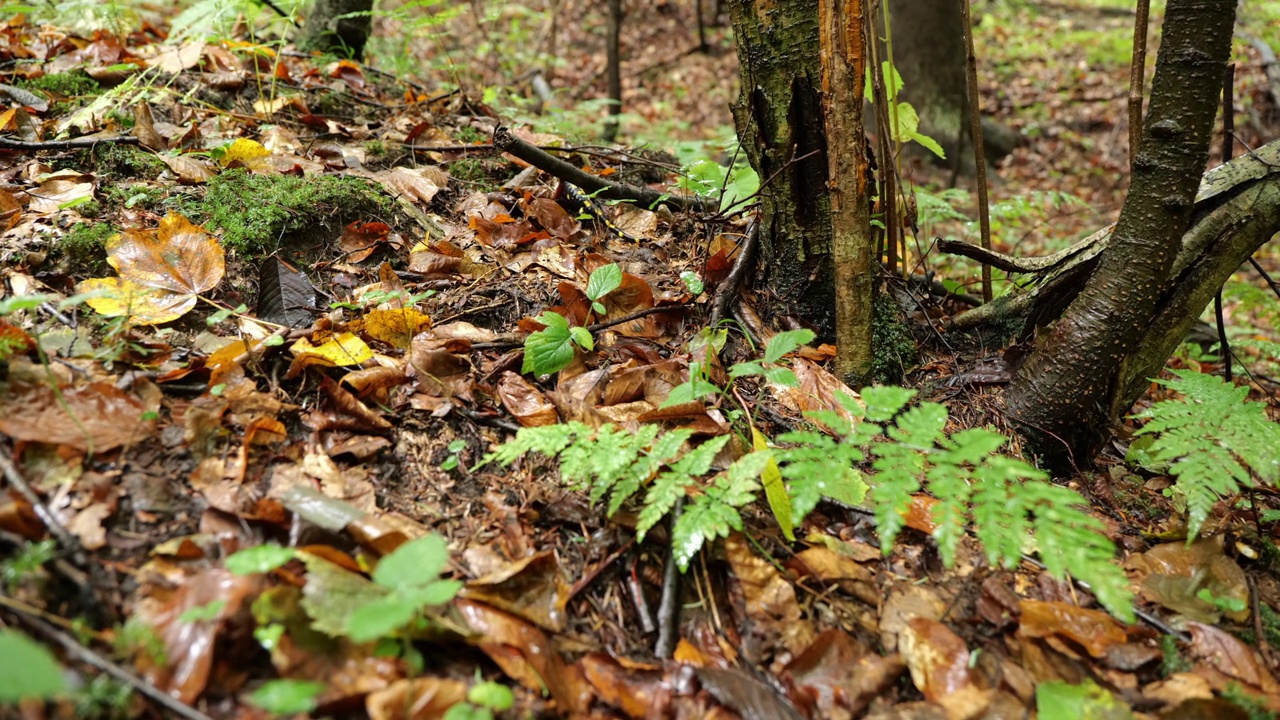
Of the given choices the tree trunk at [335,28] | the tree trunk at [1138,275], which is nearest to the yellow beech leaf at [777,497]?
the tree trunk at [1138,275]

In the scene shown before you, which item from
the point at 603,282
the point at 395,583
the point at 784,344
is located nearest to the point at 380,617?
the point at 395,583

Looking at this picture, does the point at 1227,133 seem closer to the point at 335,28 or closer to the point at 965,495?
the point at 965,495

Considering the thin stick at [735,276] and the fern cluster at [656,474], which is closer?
the fern cluster at [656,474]

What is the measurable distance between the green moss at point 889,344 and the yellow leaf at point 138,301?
2322 millimetres

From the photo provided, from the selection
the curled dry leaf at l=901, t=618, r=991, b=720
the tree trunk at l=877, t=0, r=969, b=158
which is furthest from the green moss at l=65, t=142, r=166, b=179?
the tree trunk at l=877, t=0, r=969, b=158

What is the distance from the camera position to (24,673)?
1.05 meters

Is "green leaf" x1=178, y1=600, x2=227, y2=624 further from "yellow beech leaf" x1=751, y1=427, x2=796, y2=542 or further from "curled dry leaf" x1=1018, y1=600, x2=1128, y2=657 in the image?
"curled dry leaf" x1=1018, y1=600, x2=1128, y2=657

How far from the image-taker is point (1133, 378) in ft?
8.13

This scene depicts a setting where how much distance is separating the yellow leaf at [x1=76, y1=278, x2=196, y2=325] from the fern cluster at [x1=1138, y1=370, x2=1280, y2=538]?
2860 mm

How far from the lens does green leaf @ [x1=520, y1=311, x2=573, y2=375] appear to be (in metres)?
2.22

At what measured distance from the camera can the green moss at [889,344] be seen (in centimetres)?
256

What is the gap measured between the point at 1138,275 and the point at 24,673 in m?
2.82

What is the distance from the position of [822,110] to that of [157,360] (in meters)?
2.20

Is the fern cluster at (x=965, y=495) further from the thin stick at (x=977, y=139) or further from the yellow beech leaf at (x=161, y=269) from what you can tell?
the yellow beech leaf at (x=161, y=269)
